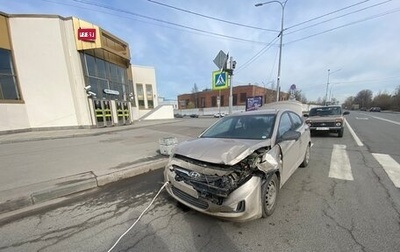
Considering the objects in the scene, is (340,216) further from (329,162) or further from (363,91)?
(363,91)

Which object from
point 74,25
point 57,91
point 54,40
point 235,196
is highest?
point 74,25

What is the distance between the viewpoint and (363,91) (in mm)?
96562

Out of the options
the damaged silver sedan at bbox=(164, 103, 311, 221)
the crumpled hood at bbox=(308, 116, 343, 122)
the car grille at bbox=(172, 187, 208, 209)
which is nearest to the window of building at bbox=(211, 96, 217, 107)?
the crumpled hood at bbox=(308, 116, 343, 122)

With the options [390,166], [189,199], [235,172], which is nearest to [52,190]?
[189,199]

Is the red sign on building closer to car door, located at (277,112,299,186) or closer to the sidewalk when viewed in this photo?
the sidewalk

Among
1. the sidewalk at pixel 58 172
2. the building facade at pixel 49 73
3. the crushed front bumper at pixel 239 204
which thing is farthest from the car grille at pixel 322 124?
the building facade at pixel 49 73

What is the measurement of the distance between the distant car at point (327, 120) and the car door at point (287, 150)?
23.1 feet

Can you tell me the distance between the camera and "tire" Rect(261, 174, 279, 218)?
2.76 metres

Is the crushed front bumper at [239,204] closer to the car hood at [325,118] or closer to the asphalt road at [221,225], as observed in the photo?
the asphalt road at [221,225]

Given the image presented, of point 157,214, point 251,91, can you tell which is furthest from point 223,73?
point 251,91

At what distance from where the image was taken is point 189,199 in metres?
2.86

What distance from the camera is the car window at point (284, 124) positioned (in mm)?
3819

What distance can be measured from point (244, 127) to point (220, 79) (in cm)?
546

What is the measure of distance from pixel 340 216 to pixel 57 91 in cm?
1745
